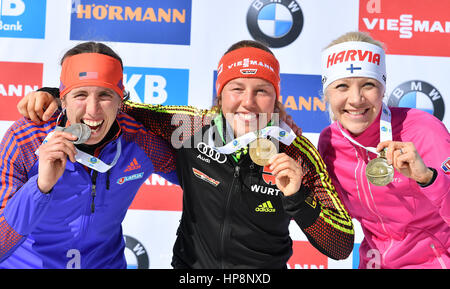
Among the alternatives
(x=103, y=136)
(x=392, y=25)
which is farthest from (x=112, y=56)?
(x=392, y=25)

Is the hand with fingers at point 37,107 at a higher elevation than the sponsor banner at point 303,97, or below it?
below

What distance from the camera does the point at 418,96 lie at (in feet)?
9.75

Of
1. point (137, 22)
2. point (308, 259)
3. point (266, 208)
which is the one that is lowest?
Answer: point (308, 259)

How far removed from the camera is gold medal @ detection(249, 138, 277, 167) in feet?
5.33

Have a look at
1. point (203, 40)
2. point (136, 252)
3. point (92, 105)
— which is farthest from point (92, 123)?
point (136, 252)

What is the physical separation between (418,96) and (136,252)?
7.34 feet

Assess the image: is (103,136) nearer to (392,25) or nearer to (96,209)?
(96,209)

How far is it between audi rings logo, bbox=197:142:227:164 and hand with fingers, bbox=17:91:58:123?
63cm

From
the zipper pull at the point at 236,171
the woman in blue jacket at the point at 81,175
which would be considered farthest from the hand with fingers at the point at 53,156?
the zipper pull at the point at 236,171

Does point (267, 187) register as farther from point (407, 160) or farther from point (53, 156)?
point (53, 156)

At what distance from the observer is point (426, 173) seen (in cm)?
154

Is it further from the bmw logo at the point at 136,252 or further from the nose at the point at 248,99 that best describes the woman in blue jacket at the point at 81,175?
the bmw logo at the point at 136,252

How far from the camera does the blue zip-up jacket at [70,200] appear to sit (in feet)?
5.23

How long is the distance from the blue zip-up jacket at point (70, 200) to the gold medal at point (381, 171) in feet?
2.95
